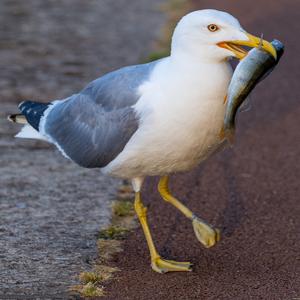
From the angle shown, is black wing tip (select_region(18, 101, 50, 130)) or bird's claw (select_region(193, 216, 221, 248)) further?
black wing tip (select_region(18, 101, 50, 130))

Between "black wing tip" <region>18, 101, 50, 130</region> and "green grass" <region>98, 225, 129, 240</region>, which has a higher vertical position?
"black wing tip" <region>18, 101, 50, 130</region>

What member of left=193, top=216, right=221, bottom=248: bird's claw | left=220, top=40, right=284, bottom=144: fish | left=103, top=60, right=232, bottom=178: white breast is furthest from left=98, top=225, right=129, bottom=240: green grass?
left=220, top=40, right=284, bottom=144: fish

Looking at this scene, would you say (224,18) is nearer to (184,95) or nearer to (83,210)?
(184,95)

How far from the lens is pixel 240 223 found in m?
6.89

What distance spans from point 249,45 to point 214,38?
0.20 m

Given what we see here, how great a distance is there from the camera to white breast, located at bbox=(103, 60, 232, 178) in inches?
214

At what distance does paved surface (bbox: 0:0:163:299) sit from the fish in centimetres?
131

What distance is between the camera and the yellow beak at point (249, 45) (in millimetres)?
5332

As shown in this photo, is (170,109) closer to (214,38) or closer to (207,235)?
(214,38)

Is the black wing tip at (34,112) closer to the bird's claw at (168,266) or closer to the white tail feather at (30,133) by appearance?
the white tail feather at (30,133)

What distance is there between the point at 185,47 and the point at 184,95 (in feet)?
0.92

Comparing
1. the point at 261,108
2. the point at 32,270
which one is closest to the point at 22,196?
the point at 32,270

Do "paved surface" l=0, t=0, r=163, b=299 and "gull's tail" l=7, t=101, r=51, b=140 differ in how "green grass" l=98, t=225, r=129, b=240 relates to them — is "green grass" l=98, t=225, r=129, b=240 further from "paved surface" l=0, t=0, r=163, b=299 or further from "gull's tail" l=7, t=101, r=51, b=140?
"gull's tail" l=7, t=101, r=51, b=140

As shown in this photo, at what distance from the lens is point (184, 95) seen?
5445mm
